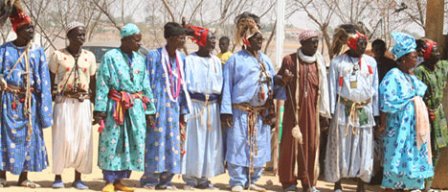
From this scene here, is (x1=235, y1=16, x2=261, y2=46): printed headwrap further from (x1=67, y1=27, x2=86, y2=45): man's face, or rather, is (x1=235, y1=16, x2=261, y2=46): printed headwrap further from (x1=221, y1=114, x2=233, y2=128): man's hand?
(x1=67, y1=27, x2=86, y2=45): man's face

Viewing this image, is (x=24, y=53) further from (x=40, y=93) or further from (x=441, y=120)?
(x=441, y=120)

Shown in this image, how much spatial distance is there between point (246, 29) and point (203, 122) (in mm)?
1159

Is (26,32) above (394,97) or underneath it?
above

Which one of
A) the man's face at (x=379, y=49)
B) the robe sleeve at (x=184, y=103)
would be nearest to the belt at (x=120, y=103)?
the robe sleeve at (x=184, y=103)

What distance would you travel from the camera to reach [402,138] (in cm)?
867

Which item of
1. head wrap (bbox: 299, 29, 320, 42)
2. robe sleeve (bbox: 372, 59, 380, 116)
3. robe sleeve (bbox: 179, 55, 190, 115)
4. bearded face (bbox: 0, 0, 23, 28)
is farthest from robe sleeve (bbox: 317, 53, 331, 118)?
bearded face (bbox: 0, 0, 23, 28)

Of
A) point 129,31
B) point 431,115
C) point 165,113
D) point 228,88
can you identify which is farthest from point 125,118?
point 431,115

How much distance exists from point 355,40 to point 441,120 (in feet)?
4.60

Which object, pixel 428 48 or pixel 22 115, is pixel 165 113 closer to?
pixel 22 115

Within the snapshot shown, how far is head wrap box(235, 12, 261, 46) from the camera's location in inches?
350

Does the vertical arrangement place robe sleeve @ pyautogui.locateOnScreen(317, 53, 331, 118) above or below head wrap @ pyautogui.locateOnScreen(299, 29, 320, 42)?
below

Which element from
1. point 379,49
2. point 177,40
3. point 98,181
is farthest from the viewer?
point 379,49

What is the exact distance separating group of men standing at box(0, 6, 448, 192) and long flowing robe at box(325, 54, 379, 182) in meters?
0.01

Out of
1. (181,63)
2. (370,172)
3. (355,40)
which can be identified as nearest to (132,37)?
(181,63)
